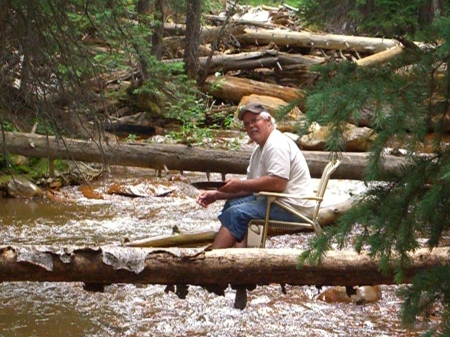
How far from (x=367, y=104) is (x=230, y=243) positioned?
12.0 ft

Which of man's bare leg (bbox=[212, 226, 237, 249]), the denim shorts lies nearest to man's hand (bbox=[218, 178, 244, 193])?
the denim shorts

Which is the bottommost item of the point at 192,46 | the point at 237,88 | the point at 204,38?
the point at 237,88

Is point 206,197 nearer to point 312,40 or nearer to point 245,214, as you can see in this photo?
point 245,214

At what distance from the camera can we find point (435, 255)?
543 cm

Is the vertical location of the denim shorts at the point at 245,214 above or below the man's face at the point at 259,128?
below

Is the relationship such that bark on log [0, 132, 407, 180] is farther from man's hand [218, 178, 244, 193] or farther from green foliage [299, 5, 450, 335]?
green foliage [299, 5, 450, 335]

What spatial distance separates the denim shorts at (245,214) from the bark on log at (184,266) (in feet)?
2.39

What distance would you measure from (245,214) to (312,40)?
1482 centimetres

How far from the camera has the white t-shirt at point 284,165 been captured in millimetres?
6191

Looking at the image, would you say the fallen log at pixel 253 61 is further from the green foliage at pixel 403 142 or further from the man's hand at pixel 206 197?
the green foliage at pixel 403 142

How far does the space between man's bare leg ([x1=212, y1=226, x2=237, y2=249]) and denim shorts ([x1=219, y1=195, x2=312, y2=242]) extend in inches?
1.2

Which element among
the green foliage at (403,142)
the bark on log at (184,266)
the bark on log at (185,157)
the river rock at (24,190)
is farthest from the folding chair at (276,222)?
the river rock at (24,190)

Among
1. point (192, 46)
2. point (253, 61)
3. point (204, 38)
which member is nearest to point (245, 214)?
point (192, 46)

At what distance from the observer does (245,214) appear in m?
6.23
